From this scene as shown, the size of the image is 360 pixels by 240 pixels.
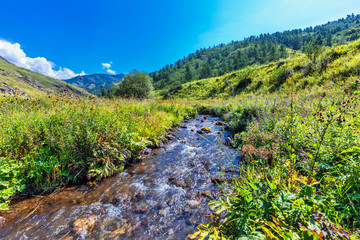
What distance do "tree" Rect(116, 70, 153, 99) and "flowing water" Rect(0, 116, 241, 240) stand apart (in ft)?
83.7

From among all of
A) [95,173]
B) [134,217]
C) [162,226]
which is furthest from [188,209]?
[95,173]

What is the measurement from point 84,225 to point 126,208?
76cm

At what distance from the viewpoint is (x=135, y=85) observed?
90.8 feet

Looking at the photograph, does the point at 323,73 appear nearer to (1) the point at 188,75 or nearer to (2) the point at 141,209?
(2) the point at 141,209

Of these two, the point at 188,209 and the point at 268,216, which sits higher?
the point at 268,216

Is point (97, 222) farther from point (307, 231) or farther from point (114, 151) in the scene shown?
point (307, 231)

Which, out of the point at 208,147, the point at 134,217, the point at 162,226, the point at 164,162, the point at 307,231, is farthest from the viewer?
the point at 208,147

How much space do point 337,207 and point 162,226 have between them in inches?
103

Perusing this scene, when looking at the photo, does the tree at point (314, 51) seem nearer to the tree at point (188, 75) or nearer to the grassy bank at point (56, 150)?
the grassy bank at point (56, 150)

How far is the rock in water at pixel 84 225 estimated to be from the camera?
251 cm

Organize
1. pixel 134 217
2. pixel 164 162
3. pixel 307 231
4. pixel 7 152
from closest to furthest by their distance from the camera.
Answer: pixel 307 231 < pixel 134 217 < pixel 7 152 < pixel 164 162

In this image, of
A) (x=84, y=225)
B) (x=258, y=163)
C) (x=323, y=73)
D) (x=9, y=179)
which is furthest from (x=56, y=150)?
(x=323, y=73)

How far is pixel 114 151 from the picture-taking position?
427 cm

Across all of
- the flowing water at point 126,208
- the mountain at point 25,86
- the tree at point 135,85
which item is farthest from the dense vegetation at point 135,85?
the flowing water at point 126,208
